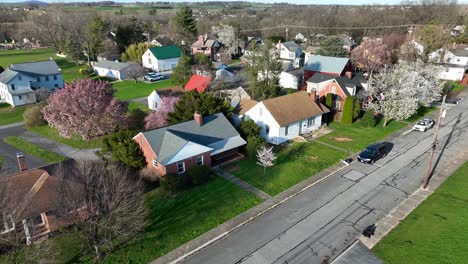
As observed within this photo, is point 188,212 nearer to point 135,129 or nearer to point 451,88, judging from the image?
point 135,129

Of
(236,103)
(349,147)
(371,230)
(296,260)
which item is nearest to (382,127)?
(349,147)

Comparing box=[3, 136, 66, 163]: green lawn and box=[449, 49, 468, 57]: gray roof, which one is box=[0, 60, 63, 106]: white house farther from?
box=[449, 49, 468, 57]: gray roof

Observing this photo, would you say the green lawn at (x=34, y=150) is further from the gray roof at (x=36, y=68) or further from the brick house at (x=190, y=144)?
the gray roof at (x=36, y=68)

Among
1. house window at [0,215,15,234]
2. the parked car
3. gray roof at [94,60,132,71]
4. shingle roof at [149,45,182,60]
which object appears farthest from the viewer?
shingle roof at [149,45,182,60]

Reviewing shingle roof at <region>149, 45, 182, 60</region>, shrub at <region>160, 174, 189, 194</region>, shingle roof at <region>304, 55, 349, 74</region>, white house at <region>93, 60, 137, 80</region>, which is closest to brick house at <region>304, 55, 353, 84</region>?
shingle roof at <region>304, 55, 349, 74</region>

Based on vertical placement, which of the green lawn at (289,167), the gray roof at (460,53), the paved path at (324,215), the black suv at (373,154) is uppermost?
the gray roof at (460,53)

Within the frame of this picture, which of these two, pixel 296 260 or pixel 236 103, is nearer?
pixel 296 260

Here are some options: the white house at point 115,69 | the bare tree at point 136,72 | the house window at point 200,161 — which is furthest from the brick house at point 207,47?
the house window at point 200,161
